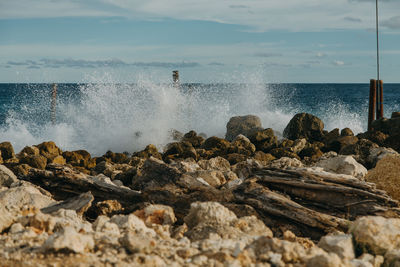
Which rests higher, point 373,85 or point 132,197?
point 373,85

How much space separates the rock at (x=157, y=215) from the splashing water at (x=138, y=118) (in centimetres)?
1055

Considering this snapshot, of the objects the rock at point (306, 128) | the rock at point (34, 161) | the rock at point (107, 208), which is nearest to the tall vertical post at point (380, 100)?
the rock at point (306, 128)

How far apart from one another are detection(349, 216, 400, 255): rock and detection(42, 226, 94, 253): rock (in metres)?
1.81

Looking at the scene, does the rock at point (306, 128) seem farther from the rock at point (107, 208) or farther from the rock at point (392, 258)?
the rock at point (392, 258)

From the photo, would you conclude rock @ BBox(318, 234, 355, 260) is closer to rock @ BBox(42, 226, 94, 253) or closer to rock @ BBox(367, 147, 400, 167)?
rock @ BBox(42, 226, 94, 253)

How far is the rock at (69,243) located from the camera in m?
2.90

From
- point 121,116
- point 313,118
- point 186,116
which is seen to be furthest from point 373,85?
point 121,116

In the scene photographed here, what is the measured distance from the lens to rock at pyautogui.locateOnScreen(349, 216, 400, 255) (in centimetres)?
Result: 349

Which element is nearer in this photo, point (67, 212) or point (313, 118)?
point (67, 212)

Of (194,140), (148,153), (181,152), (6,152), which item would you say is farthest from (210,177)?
(194,140)

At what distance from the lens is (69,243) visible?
2918 mm

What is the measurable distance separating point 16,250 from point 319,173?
118 inches

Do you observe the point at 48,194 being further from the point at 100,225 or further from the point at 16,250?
the point at 16,250

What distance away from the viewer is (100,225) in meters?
3.62
